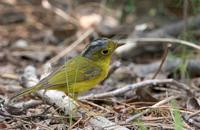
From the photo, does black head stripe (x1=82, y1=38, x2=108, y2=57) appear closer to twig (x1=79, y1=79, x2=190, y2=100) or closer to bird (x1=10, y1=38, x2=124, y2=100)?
bird (x1=10, y1=38, x2=124, y2=100)

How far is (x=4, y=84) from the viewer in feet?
19.0

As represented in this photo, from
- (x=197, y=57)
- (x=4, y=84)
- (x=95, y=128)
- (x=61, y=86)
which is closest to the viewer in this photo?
(x=95, y=128)

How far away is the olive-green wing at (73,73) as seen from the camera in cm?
433

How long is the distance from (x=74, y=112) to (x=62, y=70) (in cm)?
49

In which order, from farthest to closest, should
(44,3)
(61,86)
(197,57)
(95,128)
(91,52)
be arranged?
1. (44,3)
2. (197,57)
3. (91,52)
4. (61,86)
5. (95,128)

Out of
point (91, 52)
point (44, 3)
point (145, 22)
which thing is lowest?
point (91, 52)

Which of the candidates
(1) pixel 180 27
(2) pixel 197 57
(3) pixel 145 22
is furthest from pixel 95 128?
(3) pixel 145 22

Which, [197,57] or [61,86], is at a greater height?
[197,57]

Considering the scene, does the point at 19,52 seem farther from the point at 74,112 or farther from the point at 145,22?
the point at 74,112

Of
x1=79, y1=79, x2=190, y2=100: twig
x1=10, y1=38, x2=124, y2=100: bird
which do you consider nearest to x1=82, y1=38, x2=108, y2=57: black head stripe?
x1=10, y1=38, x2=124, y2=100: bird

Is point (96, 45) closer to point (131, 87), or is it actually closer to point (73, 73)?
point (73, 73)

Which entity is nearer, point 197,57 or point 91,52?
point 91,52

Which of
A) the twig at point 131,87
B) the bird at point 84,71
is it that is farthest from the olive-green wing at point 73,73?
the twig at point 131,87

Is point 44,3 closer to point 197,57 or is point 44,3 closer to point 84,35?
point 84,35
